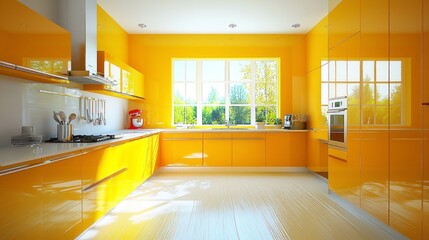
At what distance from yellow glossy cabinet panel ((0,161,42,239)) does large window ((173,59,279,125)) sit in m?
4.14

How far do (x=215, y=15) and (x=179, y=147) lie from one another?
2413 mm

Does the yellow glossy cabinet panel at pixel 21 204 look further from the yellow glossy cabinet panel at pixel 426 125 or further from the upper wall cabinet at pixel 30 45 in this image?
the yellow glossy cabinet panel at pixel 426 125

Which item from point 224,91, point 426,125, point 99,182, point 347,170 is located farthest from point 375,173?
point 224,91

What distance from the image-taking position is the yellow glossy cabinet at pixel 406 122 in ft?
6.91

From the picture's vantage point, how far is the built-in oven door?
10.9 feet

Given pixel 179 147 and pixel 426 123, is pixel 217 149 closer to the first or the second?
pixel 179 147

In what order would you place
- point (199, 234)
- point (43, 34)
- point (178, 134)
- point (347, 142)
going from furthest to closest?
point (178, 134) → point (347, 142) → point (199, 234) → point (43, 34)

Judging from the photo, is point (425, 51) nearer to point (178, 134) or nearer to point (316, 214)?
point (316, 214)

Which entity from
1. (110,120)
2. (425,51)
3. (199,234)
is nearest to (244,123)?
(110,120)

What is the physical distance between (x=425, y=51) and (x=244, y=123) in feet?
13.1

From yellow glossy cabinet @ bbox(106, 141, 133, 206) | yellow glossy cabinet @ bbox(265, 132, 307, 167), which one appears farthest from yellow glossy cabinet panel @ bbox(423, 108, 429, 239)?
yellow glossy cabinet @ bbox(265, 132, 307, 167)

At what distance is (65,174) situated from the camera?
6.90ft

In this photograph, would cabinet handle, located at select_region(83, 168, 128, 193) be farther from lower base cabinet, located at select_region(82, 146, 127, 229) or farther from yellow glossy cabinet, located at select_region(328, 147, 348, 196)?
yellow glossy cabinet, located at select_region(328, 147, 348, 196)

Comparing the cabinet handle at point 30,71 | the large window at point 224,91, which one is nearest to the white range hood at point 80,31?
the cabinet handle at point 30,71
